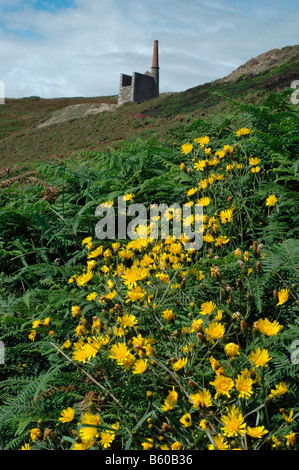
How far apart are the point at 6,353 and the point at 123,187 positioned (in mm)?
1592

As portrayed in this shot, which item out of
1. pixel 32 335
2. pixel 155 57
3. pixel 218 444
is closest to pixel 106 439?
pixel 218 444

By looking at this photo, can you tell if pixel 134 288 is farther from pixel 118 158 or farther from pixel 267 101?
pixel 267 101

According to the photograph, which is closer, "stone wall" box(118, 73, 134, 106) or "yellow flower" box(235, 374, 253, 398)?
"yellow flower" box(235, 374, 253, 398)

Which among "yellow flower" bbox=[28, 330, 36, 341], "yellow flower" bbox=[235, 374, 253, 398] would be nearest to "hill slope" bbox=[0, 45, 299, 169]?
"yellow flower" bbox=[28, 330, 36, 341]

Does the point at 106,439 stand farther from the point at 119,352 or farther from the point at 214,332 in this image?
the point at 214,332

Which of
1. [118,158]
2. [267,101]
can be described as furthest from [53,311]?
[267,101]

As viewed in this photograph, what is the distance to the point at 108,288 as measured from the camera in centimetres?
161

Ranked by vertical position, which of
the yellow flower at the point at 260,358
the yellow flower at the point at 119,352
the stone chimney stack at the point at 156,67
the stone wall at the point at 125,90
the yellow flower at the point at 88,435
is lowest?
the yellow flower at the point at 88,435

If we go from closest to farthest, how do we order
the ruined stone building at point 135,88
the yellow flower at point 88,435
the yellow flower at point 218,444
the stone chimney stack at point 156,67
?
the yellow flower at point 218,444 → the yellow flower at point 88,435 → the ruined stone building at point 135,88 → the stone chimney stack at point 156,67

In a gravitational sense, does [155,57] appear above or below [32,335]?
above

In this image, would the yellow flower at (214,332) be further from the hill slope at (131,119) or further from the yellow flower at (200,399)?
the hill slope at (131,119)

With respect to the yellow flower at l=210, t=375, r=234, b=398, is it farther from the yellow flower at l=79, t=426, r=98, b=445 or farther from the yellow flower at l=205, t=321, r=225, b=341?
the yellow flower at l=79, t=426, r=98, b=445

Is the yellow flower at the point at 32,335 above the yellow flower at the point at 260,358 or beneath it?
beneath

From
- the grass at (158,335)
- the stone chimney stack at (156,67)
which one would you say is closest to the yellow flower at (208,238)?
the grass at (158,335)
